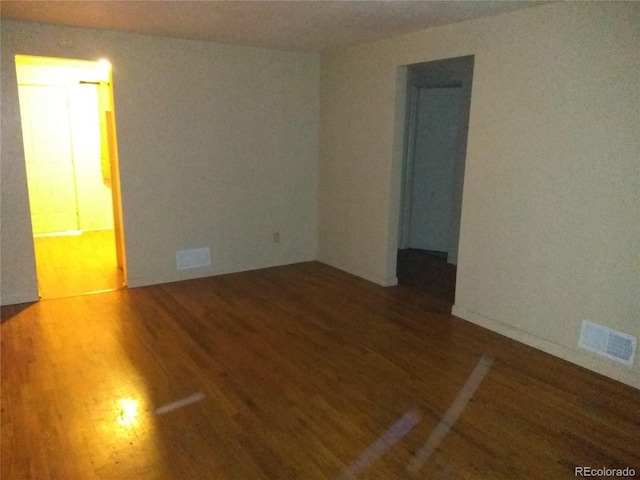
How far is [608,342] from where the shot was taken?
288 centimetres

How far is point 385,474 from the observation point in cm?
202

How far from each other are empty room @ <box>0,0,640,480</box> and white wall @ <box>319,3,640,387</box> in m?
0.01

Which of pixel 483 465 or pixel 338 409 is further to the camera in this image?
pixel 338 409

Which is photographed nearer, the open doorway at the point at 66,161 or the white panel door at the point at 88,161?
the open doorway at the point at 66,161

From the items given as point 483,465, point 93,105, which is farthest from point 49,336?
point 93,105

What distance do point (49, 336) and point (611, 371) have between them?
384 cm

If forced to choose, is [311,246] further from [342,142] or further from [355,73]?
[355,73]

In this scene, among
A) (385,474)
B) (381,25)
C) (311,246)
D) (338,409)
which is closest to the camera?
(385,474)

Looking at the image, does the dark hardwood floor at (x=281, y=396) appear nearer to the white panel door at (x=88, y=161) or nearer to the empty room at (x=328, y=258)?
the empty room at (x=328, y=258)

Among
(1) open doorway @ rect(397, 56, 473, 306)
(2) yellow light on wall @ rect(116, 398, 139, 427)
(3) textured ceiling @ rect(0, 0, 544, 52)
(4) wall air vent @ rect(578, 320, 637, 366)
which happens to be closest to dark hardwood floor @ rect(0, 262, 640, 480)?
(2) yellow light on wall @ rect(116, 398, 139, 427)

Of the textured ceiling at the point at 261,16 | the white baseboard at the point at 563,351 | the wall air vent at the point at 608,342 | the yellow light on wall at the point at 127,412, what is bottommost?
the yellow light on wall at the point at 127,412

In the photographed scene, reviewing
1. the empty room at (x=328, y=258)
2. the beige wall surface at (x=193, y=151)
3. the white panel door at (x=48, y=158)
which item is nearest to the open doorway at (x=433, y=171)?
the empty room at (x=328, y=258)

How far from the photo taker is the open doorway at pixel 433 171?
538cm

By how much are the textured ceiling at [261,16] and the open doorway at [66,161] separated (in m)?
2.48
